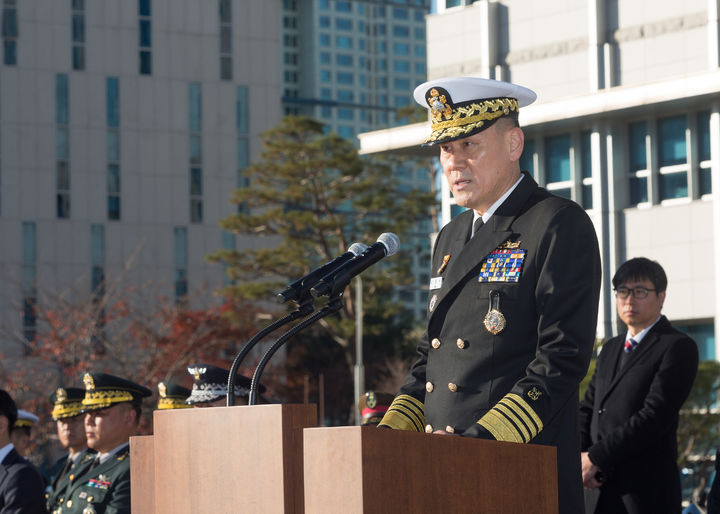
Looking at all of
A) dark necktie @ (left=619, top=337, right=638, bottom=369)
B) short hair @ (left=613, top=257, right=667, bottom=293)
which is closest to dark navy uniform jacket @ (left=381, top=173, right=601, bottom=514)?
short hair @ (left=613, top=257, right=667, bottom=293)

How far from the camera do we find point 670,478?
20.1 ft

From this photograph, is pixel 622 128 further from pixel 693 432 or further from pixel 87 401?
pixel 87 401

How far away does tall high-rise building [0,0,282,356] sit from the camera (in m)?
61.0

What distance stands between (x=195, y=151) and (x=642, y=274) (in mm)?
59673

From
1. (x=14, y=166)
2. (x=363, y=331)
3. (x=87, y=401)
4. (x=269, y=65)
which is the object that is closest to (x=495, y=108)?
(x=87, y=401)

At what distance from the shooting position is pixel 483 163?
13.8ft

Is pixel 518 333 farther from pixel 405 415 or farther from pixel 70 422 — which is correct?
pixel 70 422

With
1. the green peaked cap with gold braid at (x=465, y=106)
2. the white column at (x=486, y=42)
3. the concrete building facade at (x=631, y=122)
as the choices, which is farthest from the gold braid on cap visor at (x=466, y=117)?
the white column at (x=486, y=42)

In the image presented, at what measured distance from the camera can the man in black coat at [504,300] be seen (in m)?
3.91

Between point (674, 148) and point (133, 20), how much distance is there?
1570 inches

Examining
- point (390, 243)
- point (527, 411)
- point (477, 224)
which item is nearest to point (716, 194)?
point (477, 224)

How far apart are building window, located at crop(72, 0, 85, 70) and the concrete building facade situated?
34195 millimetres

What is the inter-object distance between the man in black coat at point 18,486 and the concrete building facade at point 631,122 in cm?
2206

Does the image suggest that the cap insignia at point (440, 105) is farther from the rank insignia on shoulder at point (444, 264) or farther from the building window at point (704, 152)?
the building window at point (704, 152)
